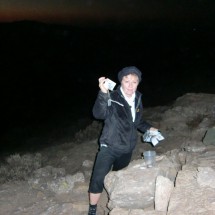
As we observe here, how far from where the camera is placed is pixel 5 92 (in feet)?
90.4

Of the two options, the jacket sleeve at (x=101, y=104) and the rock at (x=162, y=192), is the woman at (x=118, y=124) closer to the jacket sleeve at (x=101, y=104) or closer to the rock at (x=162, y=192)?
the jacket sleeve at (x=101, y=104)

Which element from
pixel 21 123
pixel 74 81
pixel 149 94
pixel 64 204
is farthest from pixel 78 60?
pixel 64 204

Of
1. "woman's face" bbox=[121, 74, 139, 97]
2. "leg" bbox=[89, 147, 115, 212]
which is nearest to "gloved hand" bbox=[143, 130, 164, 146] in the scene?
"leg" bbox=[89, 147, 115, 212]

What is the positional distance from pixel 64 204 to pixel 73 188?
622mm

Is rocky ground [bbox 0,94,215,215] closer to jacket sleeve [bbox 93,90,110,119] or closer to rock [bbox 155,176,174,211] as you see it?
rock [bbox 155,176,174,211]

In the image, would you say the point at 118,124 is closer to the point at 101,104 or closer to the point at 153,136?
the point at 101,104

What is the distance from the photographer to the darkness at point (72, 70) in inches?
683

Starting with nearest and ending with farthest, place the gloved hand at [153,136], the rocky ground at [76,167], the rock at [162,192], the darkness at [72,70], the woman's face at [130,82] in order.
→ the rock at [162,192] → the woman's face at [130,82] → the gloved hand at [153,136] → the rocky ground at [76,167] → the darkness at [72,70]

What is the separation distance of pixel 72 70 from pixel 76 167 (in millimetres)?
33038

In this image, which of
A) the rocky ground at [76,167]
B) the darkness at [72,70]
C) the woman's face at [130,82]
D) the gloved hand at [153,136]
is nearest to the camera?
the woman's face at [130,82]

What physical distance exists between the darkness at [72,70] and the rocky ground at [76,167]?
3683 millimetres

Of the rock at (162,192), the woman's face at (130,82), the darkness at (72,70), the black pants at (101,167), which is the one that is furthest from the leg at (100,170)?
the darkness at (72,70)

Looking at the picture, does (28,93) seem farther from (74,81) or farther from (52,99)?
(74,81)

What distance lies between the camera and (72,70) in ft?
131
